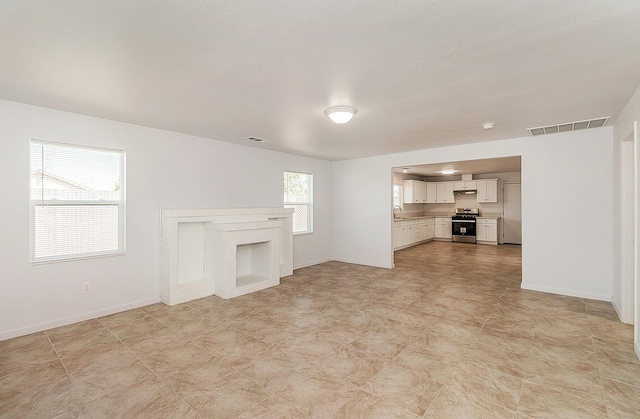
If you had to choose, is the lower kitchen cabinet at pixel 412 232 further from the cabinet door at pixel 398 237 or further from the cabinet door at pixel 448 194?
the cabinet door at pixel 448 194

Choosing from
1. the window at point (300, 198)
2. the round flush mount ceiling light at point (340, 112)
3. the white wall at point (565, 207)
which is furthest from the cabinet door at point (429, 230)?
the round flush mount ceiling light at point (340, 112)

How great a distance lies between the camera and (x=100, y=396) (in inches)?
85.0

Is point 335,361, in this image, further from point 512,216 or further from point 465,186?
point 512,216

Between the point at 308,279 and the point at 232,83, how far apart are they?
385cm

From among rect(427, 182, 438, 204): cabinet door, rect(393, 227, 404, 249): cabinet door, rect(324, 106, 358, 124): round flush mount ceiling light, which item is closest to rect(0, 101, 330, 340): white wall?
rect(324, 106, 358, 124): round flush mount ceiling light

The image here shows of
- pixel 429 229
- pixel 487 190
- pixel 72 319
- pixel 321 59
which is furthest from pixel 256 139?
pixel 487 190

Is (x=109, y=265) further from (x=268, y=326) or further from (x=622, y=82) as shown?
(x=622, y=82)

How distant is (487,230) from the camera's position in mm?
9969

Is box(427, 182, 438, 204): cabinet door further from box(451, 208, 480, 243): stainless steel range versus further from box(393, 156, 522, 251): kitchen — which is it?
box(451, 208, 480, 243): stainless steel range

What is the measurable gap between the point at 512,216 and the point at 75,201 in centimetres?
1152

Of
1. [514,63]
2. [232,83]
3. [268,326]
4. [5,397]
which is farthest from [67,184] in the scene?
[514,63]

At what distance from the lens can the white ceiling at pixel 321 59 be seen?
1.69 metres

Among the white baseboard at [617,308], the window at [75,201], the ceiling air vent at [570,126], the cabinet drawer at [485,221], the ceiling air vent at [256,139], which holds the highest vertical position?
the ceiling air vent at [256,139]

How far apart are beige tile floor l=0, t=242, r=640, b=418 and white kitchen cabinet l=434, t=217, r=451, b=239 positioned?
6.82 metres
